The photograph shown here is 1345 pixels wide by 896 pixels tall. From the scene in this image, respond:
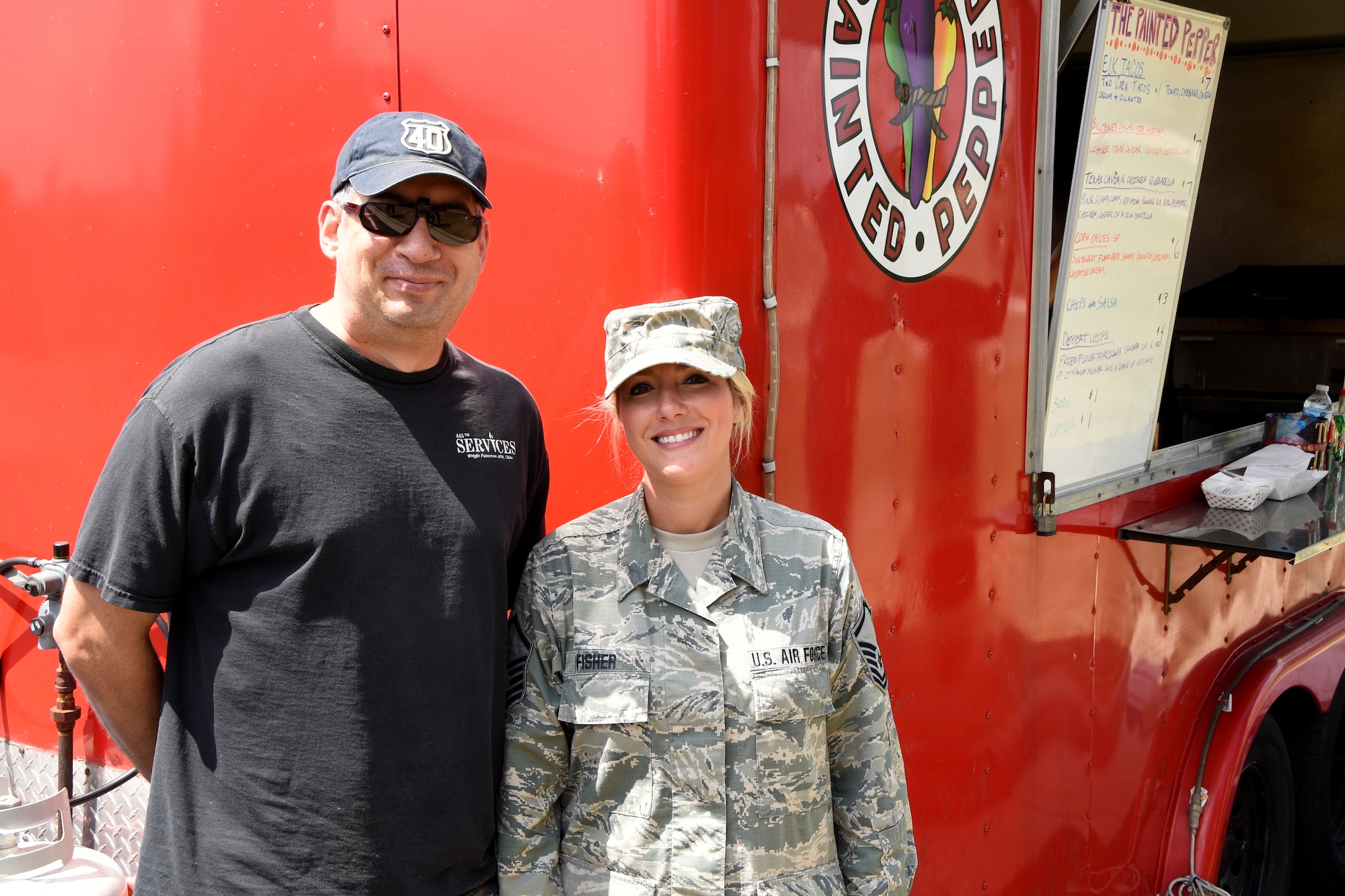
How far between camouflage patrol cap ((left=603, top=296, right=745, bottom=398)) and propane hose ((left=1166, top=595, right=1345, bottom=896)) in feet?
6.79

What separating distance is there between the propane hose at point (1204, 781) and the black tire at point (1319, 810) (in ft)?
1.15

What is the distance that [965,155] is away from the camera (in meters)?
2.09

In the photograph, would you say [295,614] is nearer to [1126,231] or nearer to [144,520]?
[144,520]

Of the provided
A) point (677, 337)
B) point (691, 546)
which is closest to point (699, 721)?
point (691, 546)

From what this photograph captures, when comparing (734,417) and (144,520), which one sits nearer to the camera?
(144,520)

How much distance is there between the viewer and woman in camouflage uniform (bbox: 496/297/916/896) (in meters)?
1.55

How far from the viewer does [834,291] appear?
1.82 m

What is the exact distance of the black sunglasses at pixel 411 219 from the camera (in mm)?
1508

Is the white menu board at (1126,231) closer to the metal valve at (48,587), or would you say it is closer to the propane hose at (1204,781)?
the propane hose at (1204,781)

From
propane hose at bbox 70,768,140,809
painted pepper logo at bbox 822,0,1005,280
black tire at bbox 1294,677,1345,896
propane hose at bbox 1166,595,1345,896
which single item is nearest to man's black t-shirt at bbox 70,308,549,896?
propane hose at bbox 70,768,140,809

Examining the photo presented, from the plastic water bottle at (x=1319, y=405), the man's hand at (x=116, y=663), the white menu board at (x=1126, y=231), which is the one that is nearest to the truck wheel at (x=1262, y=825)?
the plastic water bottle at (x=1319, y=405)

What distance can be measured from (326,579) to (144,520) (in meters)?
0.23

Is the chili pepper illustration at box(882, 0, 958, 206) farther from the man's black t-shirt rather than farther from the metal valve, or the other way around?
the metal valve

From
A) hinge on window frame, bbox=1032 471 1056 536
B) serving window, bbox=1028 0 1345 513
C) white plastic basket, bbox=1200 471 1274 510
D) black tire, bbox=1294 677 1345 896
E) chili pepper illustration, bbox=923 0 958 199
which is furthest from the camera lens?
serving window, bbox=1028 0 1345 513
